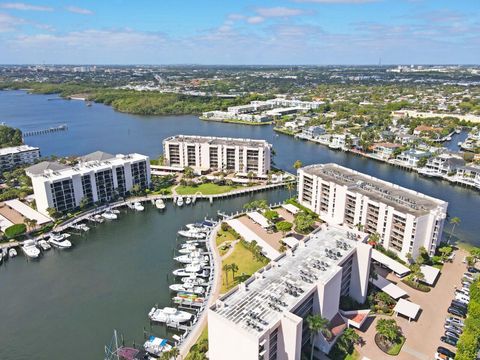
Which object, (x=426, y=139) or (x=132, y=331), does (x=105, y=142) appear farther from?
(x=426, y=139)

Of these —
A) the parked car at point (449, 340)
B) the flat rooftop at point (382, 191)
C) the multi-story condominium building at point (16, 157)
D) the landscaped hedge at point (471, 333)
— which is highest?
the flat rooftop at point (382, 191)

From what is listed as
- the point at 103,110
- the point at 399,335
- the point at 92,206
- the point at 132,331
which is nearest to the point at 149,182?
the point at 92,206

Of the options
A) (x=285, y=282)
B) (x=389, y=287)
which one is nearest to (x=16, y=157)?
(x=285, y=282)

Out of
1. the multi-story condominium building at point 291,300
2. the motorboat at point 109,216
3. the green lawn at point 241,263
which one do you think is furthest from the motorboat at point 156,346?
the motorboat at point 109,216

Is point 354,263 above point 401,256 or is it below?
above

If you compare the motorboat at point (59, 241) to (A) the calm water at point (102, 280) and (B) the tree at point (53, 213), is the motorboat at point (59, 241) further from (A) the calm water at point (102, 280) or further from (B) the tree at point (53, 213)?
(B) the tree at point (53, 213)

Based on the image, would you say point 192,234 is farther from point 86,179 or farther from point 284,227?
point 86,179
